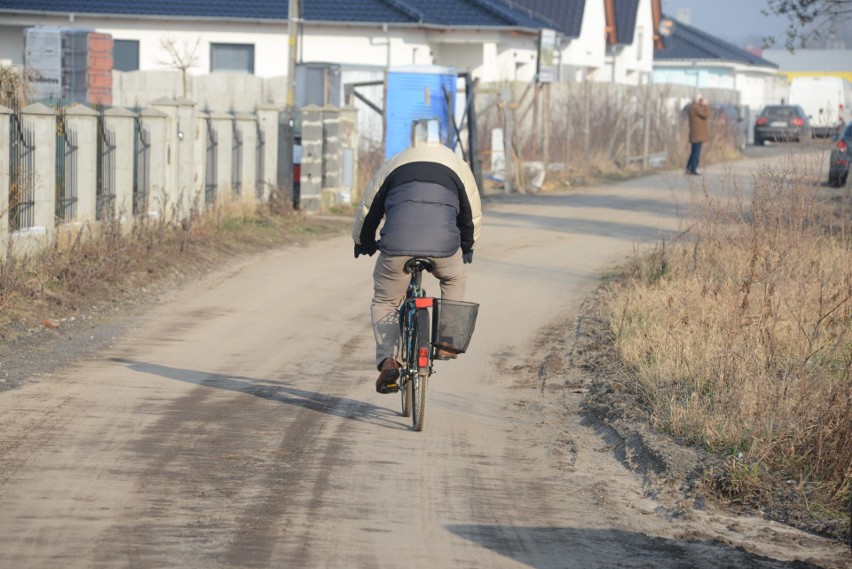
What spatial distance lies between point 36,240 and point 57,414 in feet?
18.8

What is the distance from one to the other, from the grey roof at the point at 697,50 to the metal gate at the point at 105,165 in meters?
55.9

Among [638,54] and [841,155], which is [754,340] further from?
[638,54]

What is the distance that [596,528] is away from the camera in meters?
6.02

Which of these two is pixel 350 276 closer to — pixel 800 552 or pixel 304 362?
pixel 304 362

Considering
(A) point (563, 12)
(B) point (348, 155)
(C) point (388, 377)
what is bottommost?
(C) point (388, 377)

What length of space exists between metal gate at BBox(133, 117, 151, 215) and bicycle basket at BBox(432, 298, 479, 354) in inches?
366

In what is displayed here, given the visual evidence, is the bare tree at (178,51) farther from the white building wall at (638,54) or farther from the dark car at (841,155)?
the white building wall at (638,54)

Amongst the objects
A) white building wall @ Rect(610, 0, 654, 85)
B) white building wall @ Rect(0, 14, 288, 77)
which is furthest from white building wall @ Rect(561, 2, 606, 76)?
white building wall @ Rect(0, 14, 288, 77)

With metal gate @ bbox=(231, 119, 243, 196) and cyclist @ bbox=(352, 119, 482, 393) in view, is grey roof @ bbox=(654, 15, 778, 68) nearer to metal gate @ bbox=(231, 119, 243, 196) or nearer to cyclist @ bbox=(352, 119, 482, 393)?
metal gate @ bbox=(231, 119, 243, 196)

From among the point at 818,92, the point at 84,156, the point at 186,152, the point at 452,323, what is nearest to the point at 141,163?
the point at 186,152

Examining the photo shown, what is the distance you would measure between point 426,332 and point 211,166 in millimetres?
11534

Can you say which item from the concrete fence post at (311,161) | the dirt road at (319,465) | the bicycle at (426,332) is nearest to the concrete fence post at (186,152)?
the concrete fence post at (311,161)

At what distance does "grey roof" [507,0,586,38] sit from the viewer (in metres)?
47.8

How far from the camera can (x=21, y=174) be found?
13.2m
